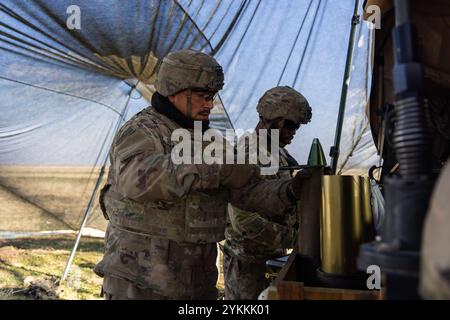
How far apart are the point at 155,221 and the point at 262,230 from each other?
108 centimetres

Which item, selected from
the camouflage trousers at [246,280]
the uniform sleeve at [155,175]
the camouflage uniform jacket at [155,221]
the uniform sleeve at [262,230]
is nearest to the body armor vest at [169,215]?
the camouflage uniform jacket at [155,221]

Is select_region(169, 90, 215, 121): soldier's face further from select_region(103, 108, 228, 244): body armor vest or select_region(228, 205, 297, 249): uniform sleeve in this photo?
select_region(228, 205, 297, 249): uniform sleeve

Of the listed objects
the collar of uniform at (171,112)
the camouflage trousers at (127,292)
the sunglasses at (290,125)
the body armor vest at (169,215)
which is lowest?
the camouflage trousers at (127,292)

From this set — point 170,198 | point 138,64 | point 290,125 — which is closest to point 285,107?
point 290,125

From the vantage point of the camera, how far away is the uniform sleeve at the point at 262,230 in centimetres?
283

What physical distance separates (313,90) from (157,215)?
3.48 metres

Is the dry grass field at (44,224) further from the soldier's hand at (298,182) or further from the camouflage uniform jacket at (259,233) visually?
the soldier's hand at (298,182)

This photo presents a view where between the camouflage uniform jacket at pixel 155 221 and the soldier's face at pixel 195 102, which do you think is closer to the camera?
the camouflage uniform jacket at pixel 155 221

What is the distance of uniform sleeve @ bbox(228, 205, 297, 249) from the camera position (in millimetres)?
2828

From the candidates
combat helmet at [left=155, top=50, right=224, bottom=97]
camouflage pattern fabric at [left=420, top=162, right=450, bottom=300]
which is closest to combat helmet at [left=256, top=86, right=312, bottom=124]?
combat helmet at [left=155, top=50, right=224, bottom=97]

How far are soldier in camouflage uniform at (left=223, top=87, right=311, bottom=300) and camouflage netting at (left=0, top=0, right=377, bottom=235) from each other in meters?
1.44

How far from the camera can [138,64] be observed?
4.59 m

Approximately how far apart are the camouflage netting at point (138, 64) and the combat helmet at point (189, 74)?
2112 millimetres
